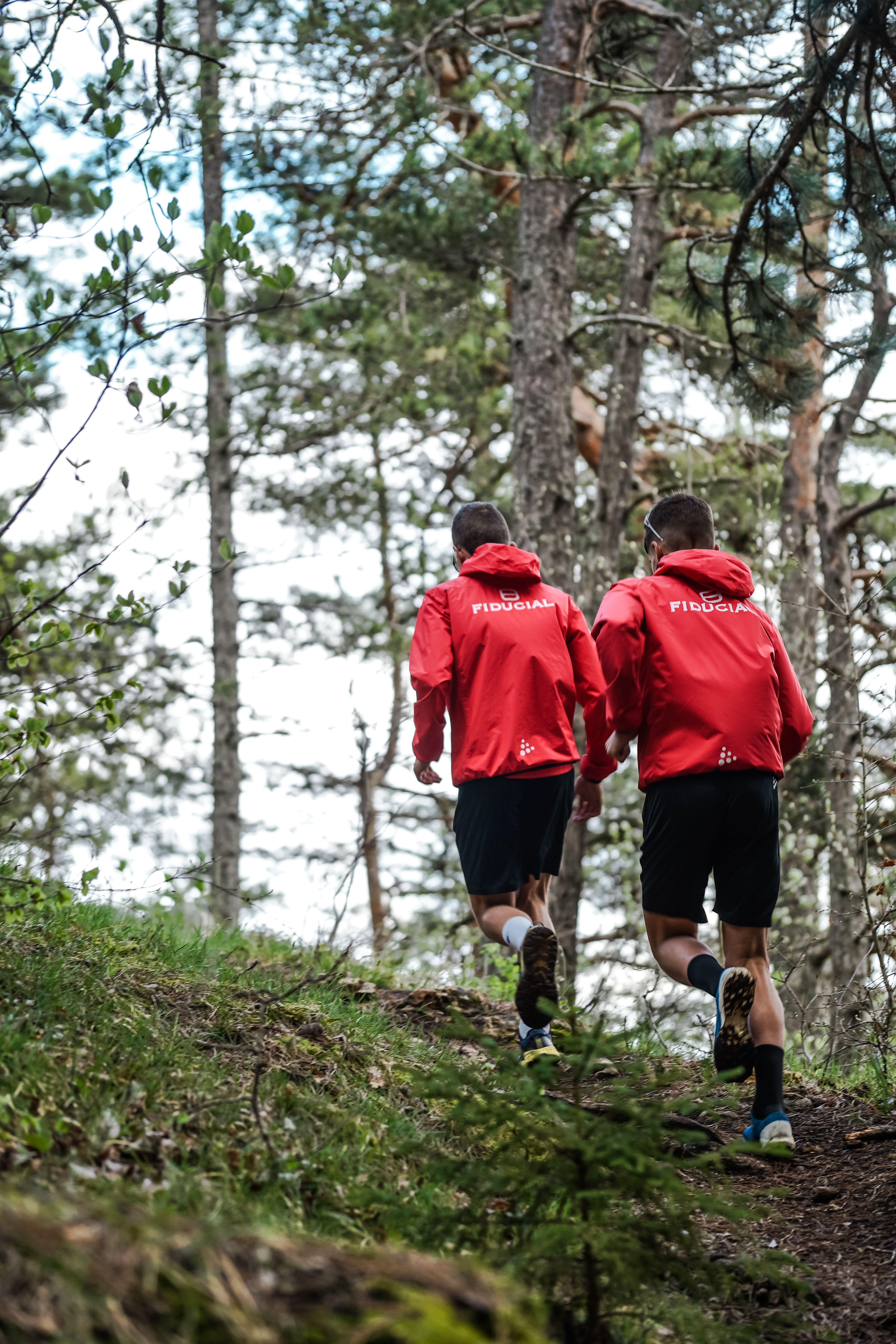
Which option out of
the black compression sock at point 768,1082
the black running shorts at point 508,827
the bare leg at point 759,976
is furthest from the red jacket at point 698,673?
the black compression sock at point 768,1082

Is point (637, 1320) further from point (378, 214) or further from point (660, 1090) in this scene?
point (378, 214)

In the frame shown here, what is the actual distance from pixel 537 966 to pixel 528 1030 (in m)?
0.59

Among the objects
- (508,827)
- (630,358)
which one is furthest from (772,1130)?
(630,358)

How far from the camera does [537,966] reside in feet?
13.3

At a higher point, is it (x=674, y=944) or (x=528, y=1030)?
(x=674, y=944)

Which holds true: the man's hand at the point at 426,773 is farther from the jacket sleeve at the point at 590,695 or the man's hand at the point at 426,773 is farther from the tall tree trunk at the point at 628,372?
the tall tree trunk at the point at 628,372

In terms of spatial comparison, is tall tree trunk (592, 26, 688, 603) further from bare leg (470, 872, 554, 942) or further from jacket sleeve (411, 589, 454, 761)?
bare leg (470, 872, 554, 942)

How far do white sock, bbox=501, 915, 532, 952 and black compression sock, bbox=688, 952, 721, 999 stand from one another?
2.13 ft

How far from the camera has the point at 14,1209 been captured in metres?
1.59

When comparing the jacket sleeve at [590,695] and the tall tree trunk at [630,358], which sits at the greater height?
the tall tree trunk at [630,358]

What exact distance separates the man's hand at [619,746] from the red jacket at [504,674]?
8 centimetres

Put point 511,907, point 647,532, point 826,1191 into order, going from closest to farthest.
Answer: point 826,1191 → point 511,907 → point 647,532

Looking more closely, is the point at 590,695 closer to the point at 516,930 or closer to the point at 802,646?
the point at 516,930

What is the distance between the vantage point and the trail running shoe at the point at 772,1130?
3.93m
